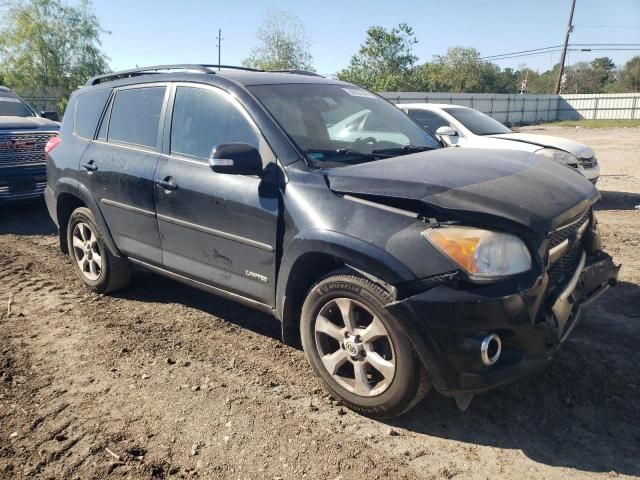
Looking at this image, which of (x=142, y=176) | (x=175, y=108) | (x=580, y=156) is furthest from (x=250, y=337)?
(x=580, y=156)

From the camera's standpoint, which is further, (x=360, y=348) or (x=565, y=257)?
(x=565, y=257)

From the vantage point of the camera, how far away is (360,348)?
296cm

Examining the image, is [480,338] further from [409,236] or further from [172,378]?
[172,378]

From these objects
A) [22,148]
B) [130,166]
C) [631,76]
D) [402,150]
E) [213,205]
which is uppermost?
[631,76]

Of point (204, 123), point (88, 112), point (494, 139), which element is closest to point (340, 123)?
point (204, 123)

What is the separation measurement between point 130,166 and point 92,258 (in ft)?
4.04

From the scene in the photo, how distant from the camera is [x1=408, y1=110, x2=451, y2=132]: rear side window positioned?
368 inches

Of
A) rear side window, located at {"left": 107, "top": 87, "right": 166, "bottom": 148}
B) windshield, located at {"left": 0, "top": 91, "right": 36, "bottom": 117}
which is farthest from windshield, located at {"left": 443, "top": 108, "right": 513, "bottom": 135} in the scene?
windshield, located at {"left": 0, "top": 91, "right": 36, "bottom": 117}

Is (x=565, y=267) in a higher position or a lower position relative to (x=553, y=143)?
lower

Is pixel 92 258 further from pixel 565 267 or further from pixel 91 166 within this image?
pixel 565 267

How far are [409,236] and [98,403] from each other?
2053 mm

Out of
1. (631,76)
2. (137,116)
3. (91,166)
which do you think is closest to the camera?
(137,116)

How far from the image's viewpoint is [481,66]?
2721 inches

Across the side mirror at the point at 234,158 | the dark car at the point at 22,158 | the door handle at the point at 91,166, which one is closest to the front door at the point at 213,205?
the side mirror at the point at 234,158
